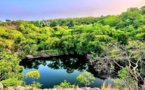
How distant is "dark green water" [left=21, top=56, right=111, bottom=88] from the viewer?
50.8 ft

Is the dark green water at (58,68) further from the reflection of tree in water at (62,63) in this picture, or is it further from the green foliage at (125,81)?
the green foliage at (125,81)

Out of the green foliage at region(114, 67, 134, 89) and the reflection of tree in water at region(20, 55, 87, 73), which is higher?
the green foliage at region(114, 67, 134, 89)

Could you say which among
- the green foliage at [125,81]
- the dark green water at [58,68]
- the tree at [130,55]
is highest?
the tree at [130,55]

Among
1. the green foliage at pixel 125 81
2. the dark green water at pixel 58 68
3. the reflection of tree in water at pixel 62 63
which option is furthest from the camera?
the reflection of tree in water at pixel 62 63

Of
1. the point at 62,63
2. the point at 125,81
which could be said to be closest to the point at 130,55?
the point at 125,81

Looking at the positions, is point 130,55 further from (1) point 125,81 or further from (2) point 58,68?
(2) point 58,68

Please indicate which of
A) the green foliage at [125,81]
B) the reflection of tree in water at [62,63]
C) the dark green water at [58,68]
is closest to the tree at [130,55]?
the green foliage at [125,81]

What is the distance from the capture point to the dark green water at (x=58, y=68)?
50.8ft

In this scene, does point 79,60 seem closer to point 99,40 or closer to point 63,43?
point 63,43

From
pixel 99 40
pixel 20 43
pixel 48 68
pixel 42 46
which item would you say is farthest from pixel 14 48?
pixel 99 40

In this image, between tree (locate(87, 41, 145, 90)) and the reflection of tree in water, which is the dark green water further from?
tree (locate(87, 41, 145, 90))

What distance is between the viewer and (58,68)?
760 inches

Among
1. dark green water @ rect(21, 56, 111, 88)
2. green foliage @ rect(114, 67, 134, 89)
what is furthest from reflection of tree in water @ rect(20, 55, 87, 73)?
green foliage @ rect(114, 67, 134, 89)

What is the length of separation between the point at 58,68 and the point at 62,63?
4.51 feet
